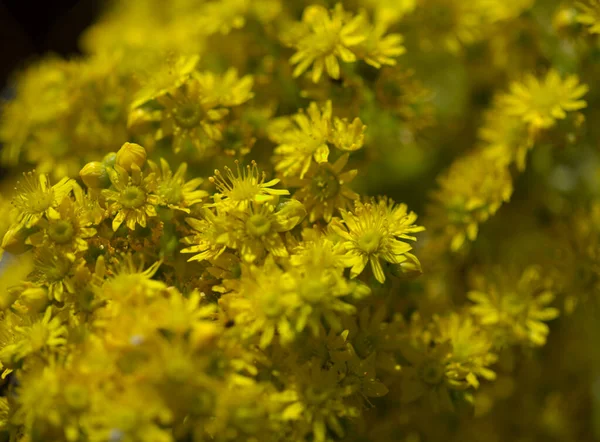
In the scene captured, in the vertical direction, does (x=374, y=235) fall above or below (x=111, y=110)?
above

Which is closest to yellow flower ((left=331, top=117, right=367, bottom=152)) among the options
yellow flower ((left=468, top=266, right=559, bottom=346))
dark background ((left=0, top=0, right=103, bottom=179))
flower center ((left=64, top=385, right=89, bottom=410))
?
yellow flower ((left=468, top=266, right=559, bottom=346))

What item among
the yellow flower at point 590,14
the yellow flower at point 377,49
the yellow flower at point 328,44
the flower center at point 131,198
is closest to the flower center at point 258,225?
the flower center at point 131,198

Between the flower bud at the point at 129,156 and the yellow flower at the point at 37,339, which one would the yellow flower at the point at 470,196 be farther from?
the yellow flower at the point at 37,339

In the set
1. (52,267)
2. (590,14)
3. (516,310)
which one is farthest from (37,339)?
(590,14)

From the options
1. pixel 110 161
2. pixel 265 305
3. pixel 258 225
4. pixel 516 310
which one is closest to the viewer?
pixel 265 305

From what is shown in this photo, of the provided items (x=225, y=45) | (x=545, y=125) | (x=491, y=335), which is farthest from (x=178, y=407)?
(x=225, y=45)

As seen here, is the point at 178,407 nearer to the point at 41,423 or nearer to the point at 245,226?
the point at 41,423

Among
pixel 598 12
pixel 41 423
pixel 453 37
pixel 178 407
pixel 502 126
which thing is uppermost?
pixel 598 12

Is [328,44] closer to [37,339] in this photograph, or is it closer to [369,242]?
[369,242]
